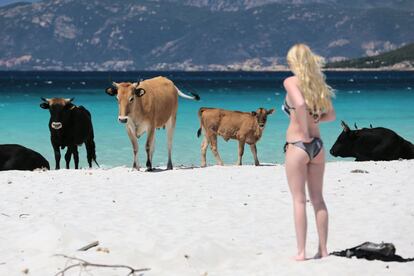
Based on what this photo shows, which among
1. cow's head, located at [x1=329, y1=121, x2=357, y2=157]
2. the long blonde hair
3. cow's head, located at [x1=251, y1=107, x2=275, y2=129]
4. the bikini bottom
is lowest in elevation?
cow's head, located at [x1=329, y1=121, x2=357, y2=157]

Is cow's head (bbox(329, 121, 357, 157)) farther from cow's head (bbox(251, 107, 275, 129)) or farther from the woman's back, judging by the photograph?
the woman's back

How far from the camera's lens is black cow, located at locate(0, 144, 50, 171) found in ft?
55.0

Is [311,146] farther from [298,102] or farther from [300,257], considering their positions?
[300,257]

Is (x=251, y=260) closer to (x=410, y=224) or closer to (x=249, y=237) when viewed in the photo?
(x=249, y=237)

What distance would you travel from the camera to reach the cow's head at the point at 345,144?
19.4 metres

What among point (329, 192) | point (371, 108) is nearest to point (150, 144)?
point (329, 192)

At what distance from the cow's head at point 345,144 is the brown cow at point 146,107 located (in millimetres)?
4077

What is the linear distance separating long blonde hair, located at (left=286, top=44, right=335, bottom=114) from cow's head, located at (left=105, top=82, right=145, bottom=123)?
7.36 metres

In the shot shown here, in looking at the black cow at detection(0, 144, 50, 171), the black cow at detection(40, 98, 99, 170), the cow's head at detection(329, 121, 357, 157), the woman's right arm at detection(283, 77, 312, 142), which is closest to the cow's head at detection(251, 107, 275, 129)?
the cow's head at detection(329, 121, 357, 157)

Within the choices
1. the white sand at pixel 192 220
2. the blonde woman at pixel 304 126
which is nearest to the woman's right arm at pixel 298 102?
the blonde woman at pixel 304 126

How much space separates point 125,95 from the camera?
15.0 metres

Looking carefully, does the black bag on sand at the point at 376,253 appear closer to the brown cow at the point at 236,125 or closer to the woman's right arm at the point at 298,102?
the woman's right arm at the point at 298,102

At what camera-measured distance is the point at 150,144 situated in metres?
16.1

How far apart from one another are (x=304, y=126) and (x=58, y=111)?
9.80 meters
